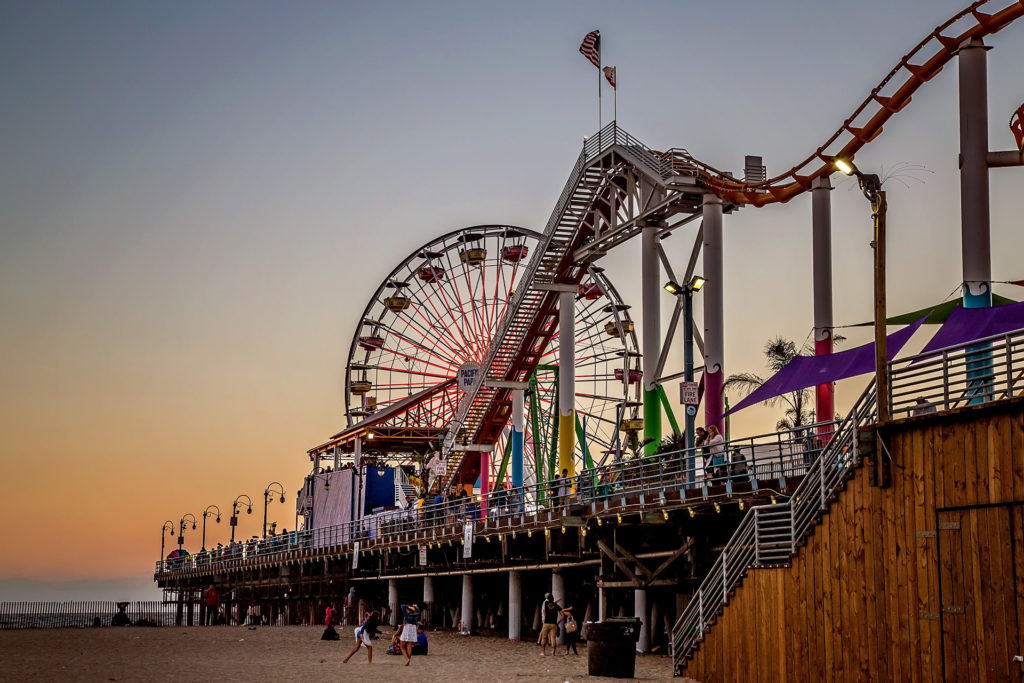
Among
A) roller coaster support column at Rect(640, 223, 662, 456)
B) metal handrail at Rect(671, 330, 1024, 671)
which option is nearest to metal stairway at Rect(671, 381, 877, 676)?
metal handrail at Rect(671, 330, 1024, 671)

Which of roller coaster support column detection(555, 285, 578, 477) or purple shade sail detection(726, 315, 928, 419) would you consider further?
roller coaster support column detection(555, 285, 578, 477)

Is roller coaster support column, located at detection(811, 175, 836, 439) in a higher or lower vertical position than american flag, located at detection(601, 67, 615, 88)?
lower

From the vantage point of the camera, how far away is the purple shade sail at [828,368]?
2358cm

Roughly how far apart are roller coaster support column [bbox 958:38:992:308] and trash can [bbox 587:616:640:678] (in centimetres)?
876

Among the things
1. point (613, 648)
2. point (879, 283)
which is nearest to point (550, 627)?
point (613, 648)

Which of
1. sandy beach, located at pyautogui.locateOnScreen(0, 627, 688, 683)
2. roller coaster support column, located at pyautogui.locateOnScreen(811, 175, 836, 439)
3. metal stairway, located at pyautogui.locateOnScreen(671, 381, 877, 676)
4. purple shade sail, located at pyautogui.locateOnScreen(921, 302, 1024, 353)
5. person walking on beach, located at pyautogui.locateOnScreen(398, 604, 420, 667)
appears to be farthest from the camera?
roller coaster support column, located at pyautogui.locateOnScreen(811, 175, 836, 439)

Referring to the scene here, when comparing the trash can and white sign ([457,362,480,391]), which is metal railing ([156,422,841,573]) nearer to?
the trash can

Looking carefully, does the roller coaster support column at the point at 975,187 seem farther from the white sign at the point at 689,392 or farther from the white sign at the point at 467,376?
the white sign at the point at 467,376

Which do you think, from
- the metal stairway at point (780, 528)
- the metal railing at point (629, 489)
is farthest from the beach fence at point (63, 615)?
the metal stairway at point (780, 528)

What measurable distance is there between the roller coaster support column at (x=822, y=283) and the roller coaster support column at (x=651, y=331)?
19.9ft

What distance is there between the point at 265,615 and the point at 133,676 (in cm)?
4322

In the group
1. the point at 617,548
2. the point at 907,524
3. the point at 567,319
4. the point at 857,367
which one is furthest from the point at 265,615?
the point at 907,524

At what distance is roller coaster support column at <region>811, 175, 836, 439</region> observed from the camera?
1188 inches

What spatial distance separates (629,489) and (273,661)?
9.16 metres
